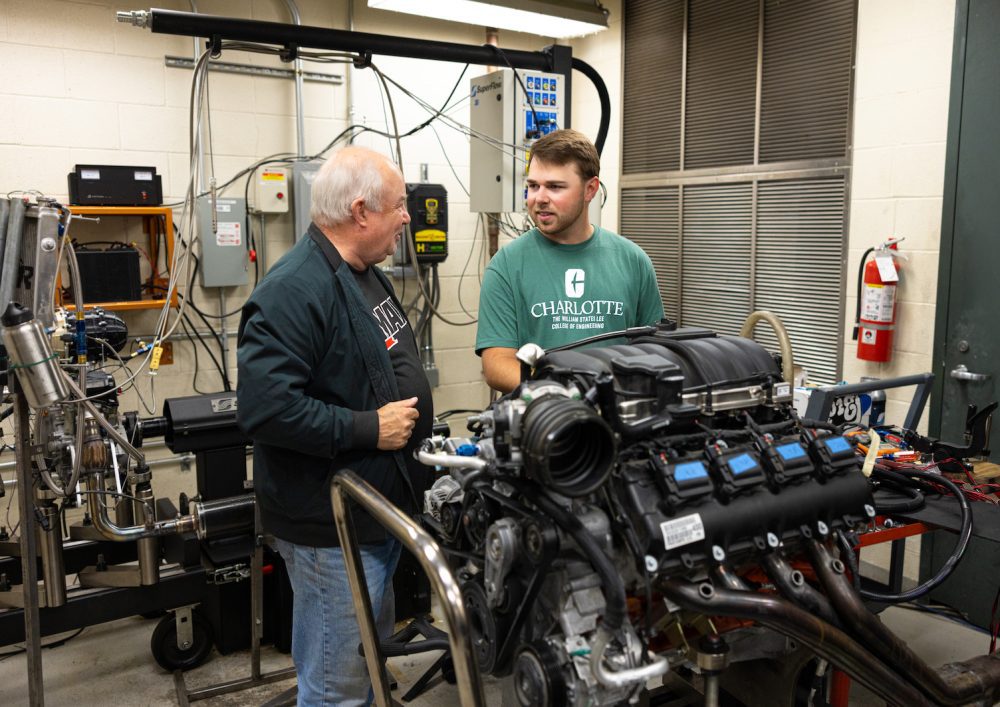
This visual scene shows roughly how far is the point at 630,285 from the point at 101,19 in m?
2.90

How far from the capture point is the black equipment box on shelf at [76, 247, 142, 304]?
3.49 meters

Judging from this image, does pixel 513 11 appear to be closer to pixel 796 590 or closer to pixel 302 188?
pixel 302 188

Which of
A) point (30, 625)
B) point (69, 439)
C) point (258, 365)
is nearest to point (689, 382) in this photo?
point (258, 365)

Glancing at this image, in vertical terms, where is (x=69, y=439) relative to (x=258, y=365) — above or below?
below

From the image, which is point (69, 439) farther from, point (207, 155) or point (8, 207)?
point (207, 155)

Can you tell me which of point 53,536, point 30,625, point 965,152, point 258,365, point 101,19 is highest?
point 101,19

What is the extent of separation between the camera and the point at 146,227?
3.85 metres

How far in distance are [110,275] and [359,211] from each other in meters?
2.22

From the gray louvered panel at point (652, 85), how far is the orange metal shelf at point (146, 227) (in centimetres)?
245

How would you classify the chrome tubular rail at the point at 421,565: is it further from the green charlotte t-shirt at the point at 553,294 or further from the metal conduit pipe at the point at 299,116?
the metal conduit pipe at the point at 299,116

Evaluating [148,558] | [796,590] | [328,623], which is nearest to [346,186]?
[328,623]

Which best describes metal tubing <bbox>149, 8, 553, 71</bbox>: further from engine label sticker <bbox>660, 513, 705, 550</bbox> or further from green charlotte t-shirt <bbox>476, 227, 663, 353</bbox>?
engine label sticker <bbox>660, 513, 705, 550</bbox>

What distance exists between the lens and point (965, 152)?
289 centimetres

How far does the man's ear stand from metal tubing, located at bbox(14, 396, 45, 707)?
3.34ft
